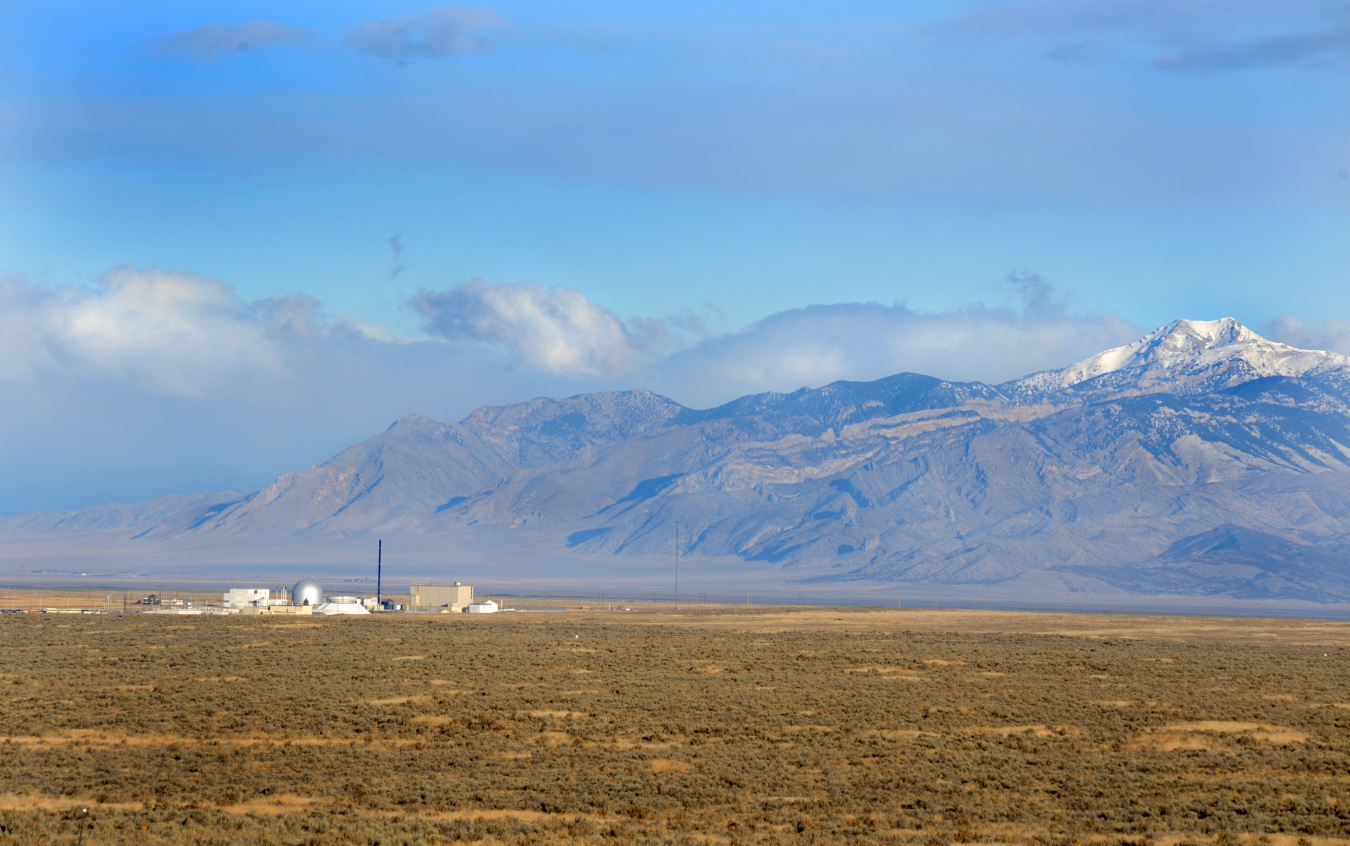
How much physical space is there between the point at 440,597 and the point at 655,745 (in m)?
82.0

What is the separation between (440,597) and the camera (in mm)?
109750

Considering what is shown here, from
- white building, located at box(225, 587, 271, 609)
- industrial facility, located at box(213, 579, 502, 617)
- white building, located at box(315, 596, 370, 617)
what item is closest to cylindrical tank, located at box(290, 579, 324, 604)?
industrial facility, located at box(213, 579, 502, 617)

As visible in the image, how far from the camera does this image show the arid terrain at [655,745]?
22531 millimetres

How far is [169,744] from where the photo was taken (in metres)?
29.8

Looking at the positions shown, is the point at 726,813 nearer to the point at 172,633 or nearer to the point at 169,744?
the point at 169,744

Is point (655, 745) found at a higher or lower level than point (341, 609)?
lower

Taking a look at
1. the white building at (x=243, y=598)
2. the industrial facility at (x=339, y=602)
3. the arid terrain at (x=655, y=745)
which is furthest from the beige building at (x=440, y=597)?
the arid terrain at (x=655, y=745)

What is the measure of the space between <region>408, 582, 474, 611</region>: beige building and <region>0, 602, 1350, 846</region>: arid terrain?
49.5 metres

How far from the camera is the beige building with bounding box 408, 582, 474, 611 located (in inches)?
4240

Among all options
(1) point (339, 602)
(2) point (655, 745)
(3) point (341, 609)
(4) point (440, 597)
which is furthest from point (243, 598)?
(2) point (655, 745)

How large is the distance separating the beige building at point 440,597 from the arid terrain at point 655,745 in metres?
49.5

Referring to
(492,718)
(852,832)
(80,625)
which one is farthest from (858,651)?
(80,625)

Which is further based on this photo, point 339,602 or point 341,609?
point 339,602

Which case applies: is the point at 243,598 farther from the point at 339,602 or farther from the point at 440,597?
the point at 440,597
